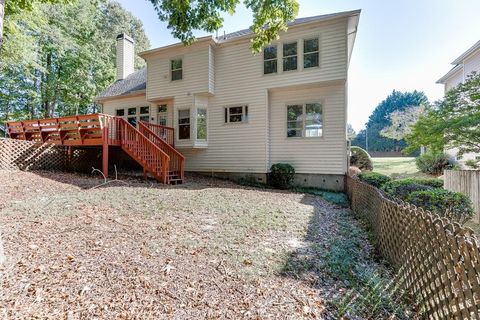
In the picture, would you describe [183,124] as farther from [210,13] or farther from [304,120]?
[210,13]

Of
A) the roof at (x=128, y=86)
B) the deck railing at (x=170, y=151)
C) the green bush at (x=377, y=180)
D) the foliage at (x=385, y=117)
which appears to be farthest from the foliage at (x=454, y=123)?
the foliage at (x=385, y=117)

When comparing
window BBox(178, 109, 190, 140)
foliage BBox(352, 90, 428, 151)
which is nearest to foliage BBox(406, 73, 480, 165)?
window BBox(178, 109, 190, 140)

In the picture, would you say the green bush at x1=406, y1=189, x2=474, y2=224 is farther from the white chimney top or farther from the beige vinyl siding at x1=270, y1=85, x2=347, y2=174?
the white chimney top

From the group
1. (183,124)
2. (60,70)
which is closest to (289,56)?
(183,124)

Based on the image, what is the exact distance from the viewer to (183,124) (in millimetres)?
12352

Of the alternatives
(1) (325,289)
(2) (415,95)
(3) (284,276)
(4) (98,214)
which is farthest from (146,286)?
(2) (415,95)

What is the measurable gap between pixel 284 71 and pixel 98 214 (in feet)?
30.2

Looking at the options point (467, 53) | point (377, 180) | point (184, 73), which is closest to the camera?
point (377, 180)

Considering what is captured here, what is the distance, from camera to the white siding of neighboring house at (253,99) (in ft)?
32.6

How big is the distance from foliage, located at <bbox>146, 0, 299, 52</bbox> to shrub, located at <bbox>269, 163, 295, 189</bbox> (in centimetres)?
569

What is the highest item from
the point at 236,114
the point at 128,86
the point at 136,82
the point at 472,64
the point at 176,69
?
the point at 472,64

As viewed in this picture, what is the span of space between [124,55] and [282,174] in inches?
553

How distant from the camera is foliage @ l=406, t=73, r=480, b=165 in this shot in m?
7.26

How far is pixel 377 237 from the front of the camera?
427 cm
